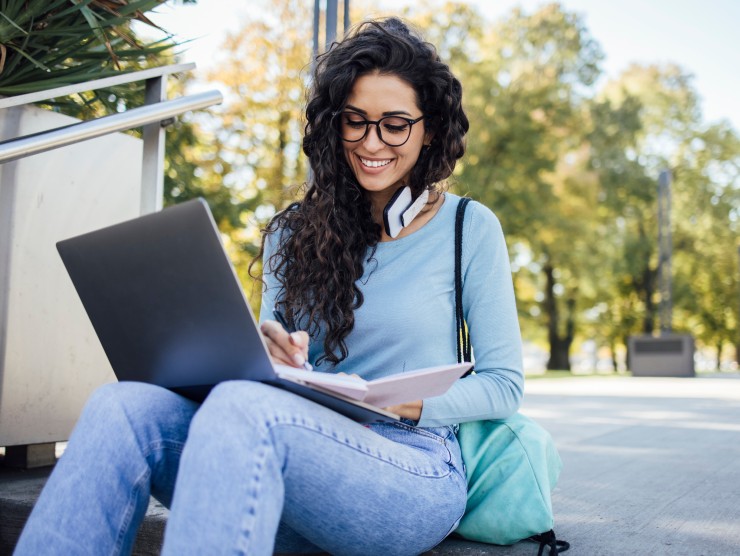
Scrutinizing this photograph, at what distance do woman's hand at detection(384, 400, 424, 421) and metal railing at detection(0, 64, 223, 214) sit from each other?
1.28m

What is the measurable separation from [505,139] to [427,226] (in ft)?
57.5

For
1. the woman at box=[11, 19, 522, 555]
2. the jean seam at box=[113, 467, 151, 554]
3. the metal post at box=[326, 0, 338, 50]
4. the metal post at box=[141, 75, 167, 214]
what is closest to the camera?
the woman at box=[11, 19, 522, 555]

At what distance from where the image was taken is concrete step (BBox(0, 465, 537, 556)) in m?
1.91

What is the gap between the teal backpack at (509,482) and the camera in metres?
1.84

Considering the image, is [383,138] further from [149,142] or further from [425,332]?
[149,142]

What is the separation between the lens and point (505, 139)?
19062mm

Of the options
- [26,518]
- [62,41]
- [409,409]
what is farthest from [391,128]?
[26,518]

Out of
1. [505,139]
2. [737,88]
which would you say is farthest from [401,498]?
[737,88]

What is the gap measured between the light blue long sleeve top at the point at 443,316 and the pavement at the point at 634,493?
1.35 ft

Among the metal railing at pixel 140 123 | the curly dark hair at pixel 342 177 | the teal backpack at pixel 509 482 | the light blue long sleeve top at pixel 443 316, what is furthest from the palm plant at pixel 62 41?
the teal backpack at pixel 509 482

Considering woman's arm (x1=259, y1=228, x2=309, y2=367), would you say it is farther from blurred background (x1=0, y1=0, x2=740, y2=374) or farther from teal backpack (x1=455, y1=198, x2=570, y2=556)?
blurred background (x1=0, y1=0, x2=740, y2=374)

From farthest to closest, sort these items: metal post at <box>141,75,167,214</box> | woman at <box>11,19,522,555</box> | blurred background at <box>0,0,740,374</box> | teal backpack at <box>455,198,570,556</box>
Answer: blurred background at <box>0,0,740,374</box> < metal post at <box>141,75,167,214</box> < teal backpack at <box>455,198,570,556</box> < woman at <box>11,19,522,555</box>

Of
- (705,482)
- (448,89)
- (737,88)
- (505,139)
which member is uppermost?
(737,88)

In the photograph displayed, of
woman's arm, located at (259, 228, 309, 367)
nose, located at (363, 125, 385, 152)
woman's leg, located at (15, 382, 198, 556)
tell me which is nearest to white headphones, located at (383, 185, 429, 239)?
nose, located at (363, 125, 385, 152)
